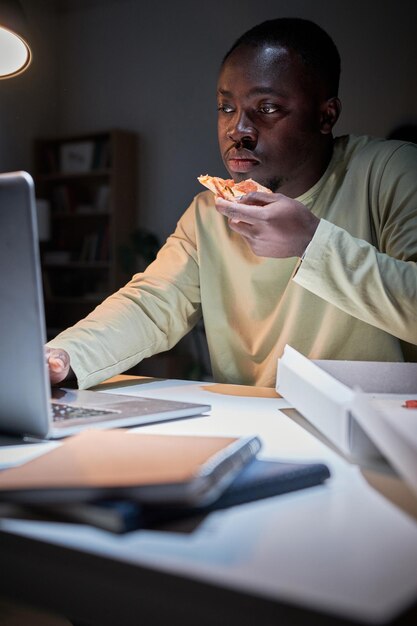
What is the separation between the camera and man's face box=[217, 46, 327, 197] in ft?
4.68

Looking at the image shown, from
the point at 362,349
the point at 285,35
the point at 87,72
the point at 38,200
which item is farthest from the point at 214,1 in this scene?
the point at 362,349

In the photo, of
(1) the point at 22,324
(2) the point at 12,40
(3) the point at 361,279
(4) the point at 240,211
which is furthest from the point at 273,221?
(2) the point at 12,40

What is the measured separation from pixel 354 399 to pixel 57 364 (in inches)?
25.3

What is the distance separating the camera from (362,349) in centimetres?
149

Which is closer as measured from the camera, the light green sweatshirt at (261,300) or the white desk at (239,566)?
the white desk at (239,566)

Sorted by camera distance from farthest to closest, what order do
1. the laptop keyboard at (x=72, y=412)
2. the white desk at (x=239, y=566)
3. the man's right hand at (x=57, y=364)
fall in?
the man's right hand at (x=57, y=364) → the laptop keyboard at (x=72, y=412) → the white desk at (x=239, y=566)

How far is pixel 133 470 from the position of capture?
567mm

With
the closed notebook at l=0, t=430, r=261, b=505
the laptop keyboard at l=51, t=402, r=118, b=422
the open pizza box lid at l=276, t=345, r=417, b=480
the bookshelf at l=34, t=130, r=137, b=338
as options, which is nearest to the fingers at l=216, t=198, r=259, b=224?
the open pizza box lid at l=276, t=345, r=417, b=480

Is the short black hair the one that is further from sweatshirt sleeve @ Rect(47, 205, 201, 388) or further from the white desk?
the white desk

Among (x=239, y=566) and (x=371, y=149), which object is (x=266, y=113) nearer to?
(x=371, y=149)

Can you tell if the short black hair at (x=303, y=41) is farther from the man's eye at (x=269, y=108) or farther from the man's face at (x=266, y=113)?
the man's eye at (x=269, y=108)

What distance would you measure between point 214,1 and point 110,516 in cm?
497

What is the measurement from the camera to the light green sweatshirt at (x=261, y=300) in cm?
133

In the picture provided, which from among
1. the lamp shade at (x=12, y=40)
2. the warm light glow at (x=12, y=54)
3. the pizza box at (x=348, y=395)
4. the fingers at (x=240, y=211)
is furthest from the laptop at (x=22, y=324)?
the warm light glow at (x=12, y=54)
